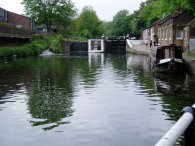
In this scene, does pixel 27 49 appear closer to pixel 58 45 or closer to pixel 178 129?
pixel 58 45

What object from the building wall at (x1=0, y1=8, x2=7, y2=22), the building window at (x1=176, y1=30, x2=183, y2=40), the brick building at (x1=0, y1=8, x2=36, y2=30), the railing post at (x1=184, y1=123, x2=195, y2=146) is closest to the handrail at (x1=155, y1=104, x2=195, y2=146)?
the railing post at (x1=184, y1=123, x2=195, y2=146)

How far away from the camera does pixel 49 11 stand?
93.4 metres

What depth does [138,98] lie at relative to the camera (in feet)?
55.0

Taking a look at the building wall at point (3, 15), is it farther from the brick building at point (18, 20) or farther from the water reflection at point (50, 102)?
the water reflection at point (50, 102)

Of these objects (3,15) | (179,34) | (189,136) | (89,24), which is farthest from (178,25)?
(89,24)

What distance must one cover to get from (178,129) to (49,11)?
9249 centimetres

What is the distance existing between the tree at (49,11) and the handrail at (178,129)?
3601 inches

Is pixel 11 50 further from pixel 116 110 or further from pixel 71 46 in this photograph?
pixel 116 110

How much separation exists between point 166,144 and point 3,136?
326 inches

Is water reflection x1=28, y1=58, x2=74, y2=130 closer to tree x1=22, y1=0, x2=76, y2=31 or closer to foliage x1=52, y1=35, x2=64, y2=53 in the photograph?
foliage x1=52, y1=35, x2=64, y2=53

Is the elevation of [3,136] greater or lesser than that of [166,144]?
lesser

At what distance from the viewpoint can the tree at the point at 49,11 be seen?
306ft

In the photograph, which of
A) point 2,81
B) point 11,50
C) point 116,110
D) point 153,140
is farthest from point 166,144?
point 11,50

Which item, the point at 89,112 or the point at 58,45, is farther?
the point at 58,45
